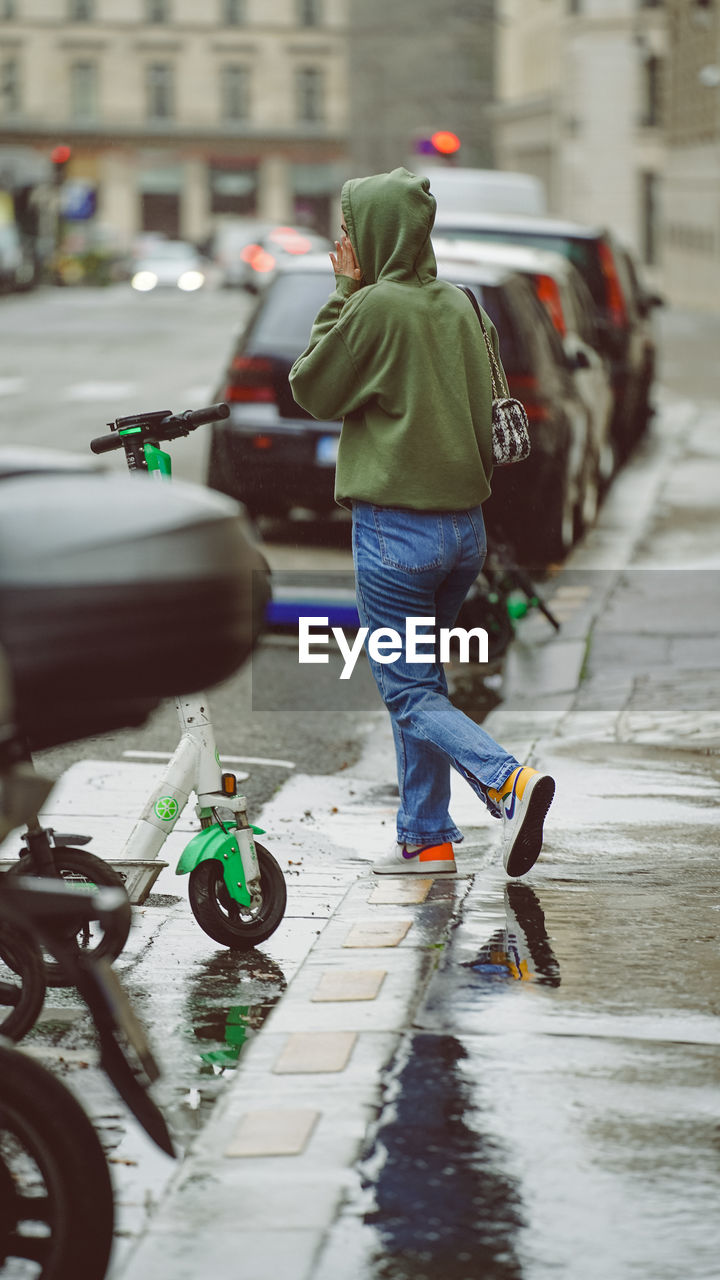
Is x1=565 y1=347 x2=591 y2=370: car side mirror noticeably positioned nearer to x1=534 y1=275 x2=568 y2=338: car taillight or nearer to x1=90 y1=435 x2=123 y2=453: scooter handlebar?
x1=534 y1=275 x2=568 y2=338: car taillight

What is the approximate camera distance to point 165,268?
62.1m

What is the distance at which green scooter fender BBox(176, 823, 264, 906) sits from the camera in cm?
520

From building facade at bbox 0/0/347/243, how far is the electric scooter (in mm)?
90885

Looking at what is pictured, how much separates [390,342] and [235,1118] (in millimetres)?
2130

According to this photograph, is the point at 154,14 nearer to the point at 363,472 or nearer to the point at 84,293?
the point at 84,293

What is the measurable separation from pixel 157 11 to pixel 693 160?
5184 centimetres

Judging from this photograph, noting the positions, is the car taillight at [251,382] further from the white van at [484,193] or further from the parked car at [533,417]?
the white van at [484,193]

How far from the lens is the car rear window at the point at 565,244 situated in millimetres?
16344

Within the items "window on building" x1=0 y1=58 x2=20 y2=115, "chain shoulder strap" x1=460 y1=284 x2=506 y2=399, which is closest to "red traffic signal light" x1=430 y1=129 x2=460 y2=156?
"chain shoulder strap" x1=460 y1=284 x2=506 y2=399

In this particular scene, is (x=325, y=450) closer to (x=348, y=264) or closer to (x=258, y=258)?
(x=348, y=264)

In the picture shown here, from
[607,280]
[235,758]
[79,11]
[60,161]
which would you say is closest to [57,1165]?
[235,758]

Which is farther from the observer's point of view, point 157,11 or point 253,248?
point 157,11

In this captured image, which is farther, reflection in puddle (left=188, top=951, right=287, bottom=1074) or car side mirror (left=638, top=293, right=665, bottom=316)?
car side mirror (left=638, top=293, right=665, bottom=316)

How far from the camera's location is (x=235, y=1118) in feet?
13.2
